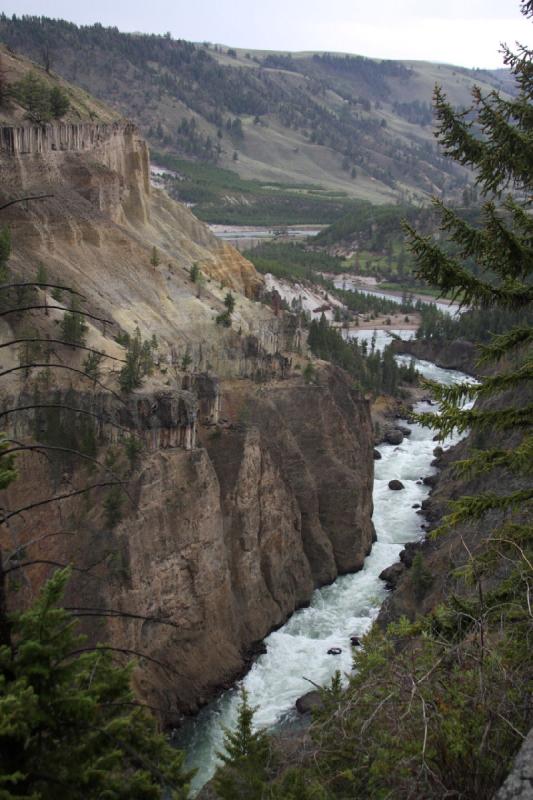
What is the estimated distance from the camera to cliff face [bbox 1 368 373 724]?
1085 inches

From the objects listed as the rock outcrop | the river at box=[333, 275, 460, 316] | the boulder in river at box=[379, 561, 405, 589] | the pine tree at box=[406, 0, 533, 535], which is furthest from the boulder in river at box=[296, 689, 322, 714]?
the river at box=[333, 275, 460, 316]

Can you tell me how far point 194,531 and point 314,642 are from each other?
7.75 metres

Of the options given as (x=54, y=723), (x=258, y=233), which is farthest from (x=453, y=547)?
(x=258, y=233)

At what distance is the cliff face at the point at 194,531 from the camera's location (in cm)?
2755

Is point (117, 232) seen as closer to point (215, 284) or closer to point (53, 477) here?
point (215, 284)

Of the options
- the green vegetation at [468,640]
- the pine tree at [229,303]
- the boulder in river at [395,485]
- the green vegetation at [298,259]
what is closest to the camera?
the green vegetation at [468,640]

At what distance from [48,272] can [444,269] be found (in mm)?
26479

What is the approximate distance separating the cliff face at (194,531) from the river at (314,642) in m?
0.70

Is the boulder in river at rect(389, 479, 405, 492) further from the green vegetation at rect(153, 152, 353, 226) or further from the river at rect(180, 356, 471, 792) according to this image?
the green vegetation at rect(153, 152, 353, 226)

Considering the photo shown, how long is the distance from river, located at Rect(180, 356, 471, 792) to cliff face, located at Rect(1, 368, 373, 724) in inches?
27.5

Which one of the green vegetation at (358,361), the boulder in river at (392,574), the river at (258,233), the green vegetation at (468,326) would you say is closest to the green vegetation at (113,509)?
the boulder in river at (392,574)

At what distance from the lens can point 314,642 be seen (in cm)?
3353

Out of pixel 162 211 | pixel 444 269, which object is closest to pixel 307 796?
pixel 444 269

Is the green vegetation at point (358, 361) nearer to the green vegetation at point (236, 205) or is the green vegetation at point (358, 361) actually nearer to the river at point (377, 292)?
the river at point (377, 292)
